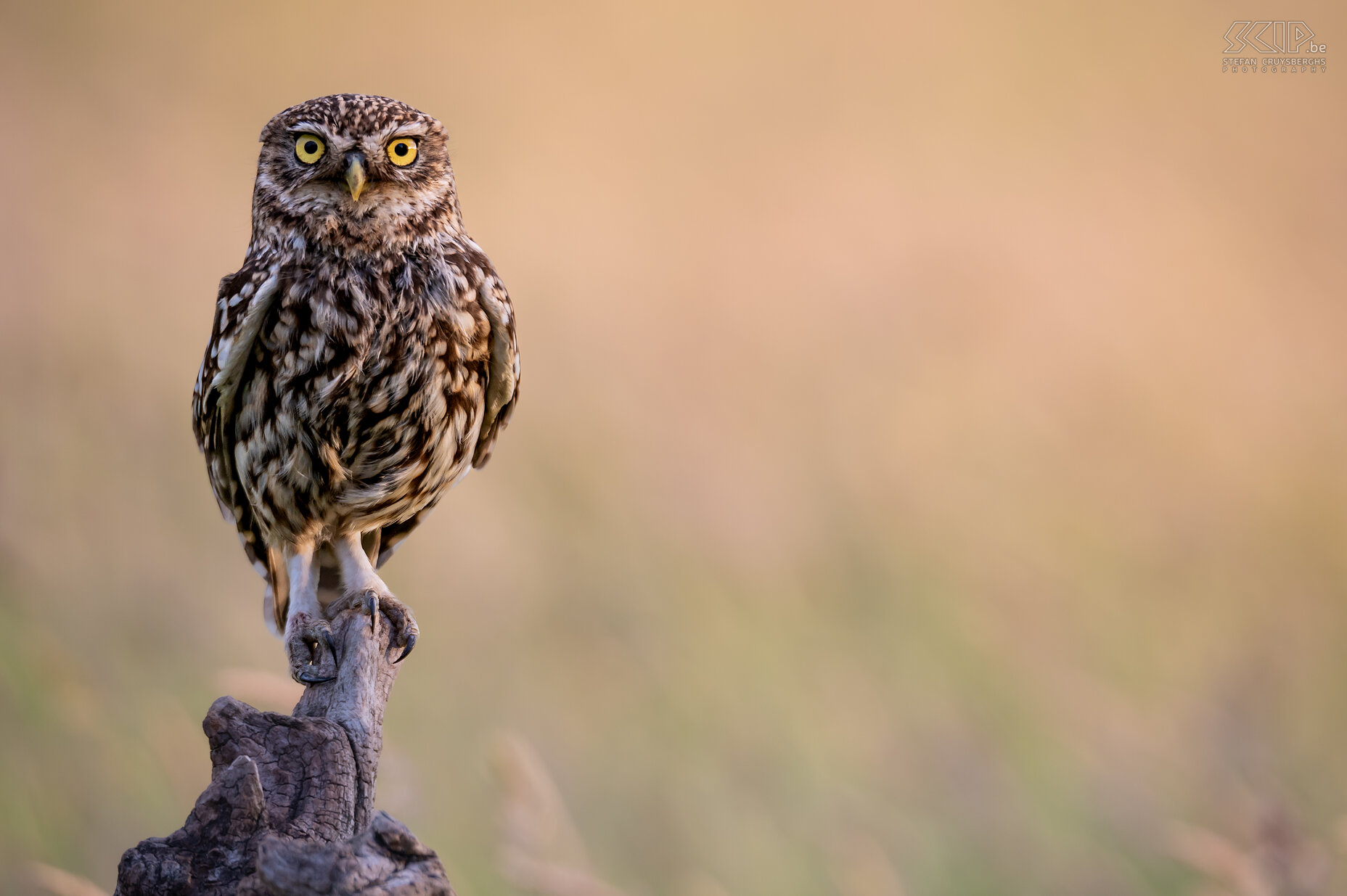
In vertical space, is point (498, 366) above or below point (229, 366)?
above

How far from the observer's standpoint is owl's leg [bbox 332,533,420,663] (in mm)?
2277

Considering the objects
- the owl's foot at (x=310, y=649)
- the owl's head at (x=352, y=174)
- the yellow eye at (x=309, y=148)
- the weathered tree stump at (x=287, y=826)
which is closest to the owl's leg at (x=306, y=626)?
the owl's foot at (x=310, y=649)

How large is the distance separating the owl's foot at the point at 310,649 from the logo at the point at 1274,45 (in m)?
5.69

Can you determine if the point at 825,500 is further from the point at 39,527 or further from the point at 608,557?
the point at 39,527

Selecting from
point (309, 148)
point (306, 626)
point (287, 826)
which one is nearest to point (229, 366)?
point (309, 148)

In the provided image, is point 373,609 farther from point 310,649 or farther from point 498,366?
point 498,366

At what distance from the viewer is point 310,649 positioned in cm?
222

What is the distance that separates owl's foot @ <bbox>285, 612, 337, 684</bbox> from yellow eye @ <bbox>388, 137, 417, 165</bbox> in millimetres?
1037

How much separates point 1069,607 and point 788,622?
4.23 ft

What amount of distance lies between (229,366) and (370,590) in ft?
2.04

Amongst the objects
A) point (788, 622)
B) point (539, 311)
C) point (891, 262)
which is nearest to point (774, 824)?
point (788, 622)

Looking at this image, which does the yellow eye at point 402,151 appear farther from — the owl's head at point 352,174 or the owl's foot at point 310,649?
the owl's foot at point 310,649

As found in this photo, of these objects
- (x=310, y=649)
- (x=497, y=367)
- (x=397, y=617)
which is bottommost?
(x=310, y=649)

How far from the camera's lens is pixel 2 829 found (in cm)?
301
